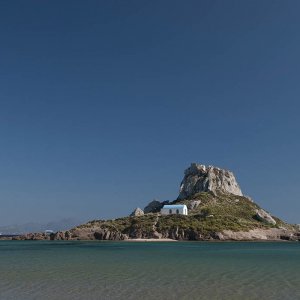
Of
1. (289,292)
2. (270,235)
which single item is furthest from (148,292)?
(270,235)

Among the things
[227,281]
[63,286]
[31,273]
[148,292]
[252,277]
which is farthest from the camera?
[31,273]

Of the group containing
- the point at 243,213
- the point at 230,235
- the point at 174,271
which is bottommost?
the point at 174,271

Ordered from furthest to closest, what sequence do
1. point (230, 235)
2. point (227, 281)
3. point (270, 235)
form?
point (270, 235), point (230, 235), point (227, 281)

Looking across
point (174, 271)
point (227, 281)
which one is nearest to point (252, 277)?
point (227, 281)

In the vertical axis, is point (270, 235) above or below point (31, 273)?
above

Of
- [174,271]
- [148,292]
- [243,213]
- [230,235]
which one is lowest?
[148,292]

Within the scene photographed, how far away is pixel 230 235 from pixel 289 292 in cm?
14042

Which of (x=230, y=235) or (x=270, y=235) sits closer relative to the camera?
(x=230, y=235)

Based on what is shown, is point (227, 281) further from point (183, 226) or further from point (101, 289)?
point (183, 226)

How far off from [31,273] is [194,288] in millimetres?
17471

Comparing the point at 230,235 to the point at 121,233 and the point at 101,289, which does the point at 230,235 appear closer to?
the point at 121,233

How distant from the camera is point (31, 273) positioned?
39.0 m

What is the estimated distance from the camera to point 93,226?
611ft

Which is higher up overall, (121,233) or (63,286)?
(121,233)
